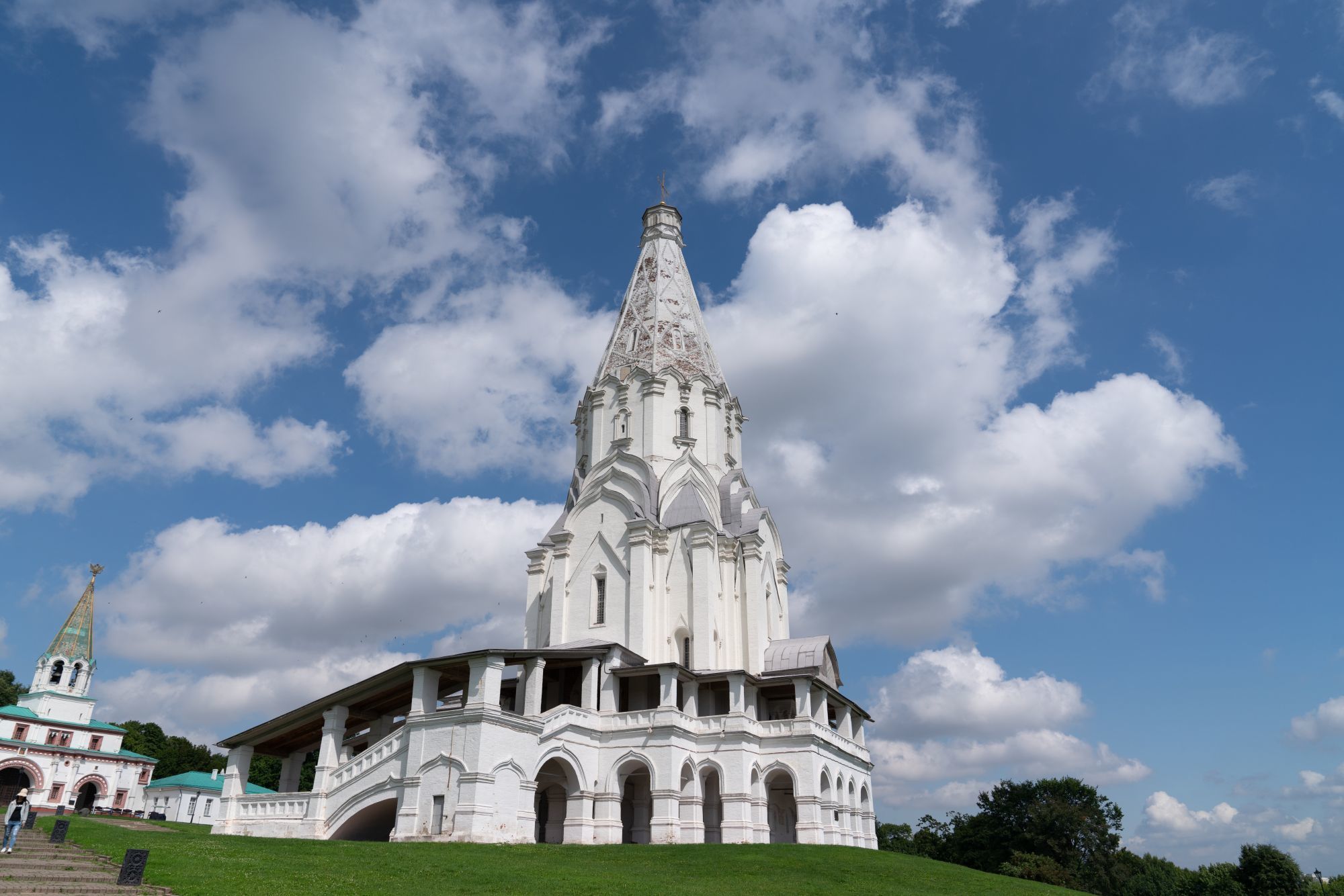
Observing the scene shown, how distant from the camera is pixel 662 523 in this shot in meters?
34.4

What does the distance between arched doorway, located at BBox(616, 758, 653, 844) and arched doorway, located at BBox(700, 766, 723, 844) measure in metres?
1.84

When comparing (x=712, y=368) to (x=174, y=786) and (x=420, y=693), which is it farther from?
(x=174, y=786)

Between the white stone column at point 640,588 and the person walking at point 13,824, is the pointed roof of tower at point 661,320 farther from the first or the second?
the person walking at point 13,824

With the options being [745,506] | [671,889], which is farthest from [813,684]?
[671,889]

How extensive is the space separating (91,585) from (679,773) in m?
52.2

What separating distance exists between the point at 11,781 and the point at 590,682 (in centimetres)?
4480

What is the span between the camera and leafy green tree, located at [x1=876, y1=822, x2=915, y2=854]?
6831cm

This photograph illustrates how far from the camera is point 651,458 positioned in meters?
36.1

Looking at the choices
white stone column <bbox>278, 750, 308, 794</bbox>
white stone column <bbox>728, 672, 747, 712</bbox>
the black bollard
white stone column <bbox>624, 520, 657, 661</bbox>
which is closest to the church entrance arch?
white stone column <bbox>278, 750, 308, 794</bbox>

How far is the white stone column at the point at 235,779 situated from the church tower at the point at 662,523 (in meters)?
10.6

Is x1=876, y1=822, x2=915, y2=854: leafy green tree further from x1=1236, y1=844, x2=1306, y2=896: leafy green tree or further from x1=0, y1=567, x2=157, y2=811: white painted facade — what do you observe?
x1=0, y1=567, x2=157, y2=811: white painted facade

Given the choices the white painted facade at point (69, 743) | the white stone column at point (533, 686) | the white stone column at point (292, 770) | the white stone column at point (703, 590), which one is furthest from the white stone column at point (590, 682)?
the white painted facade at point (69, 743)

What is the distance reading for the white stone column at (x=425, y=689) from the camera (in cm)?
2459

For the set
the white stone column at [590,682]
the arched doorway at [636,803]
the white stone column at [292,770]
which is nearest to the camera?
the arched doorway at [636,803]
